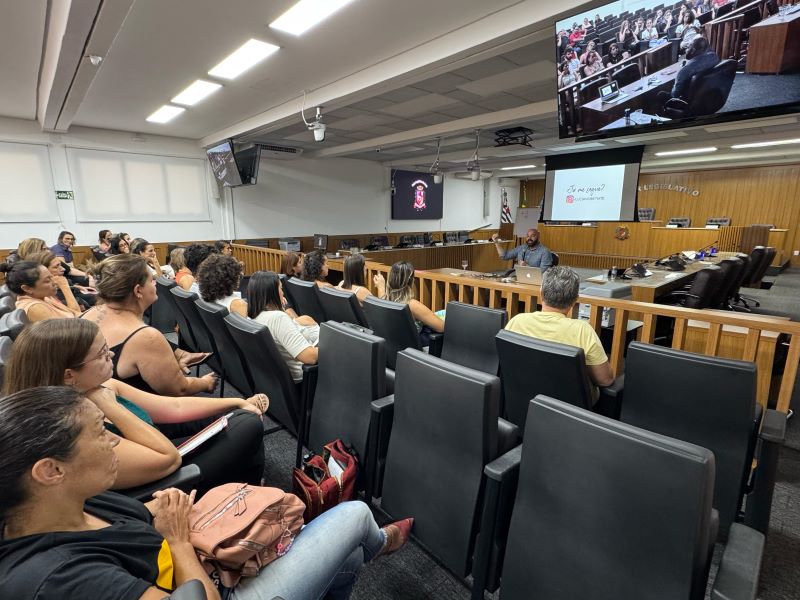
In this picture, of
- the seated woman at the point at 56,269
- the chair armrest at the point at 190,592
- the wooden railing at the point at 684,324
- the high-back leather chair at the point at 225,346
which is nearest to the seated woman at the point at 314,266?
the wooden railing at the point at 684,324

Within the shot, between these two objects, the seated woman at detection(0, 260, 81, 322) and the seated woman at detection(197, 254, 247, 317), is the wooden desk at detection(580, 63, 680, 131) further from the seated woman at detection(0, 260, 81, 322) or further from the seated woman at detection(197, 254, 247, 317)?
the seated woman at detection(0, 260, 81, 322)

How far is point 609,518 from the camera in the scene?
94 centimetres

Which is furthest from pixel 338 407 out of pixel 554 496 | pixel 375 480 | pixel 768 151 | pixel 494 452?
pixel 768 151

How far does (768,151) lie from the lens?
8461 millimetres

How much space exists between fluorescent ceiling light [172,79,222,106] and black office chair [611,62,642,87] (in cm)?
435

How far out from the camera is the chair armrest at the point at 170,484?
111 centimetres

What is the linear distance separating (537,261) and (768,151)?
6949 millimetres

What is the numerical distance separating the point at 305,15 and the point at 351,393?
10.2 ft

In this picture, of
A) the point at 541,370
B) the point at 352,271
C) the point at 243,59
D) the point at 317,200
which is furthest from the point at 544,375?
the point at 317,200

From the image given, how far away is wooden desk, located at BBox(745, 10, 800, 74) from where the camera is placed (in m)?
1.92

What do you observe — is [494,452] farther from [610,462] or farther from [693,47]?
[693,47]

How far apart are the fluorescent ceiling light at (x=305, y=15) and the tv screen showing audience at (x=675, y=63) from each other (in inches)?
67.2

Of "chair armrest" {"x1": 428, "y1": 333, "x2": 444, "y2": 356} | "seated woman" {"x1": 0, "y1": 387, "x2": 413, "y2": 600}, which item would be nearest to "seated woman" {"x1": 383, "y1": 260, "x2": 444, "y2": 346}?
"chair armrest" {"x1": 428, "y1": 333, "x2": 444, "y2": 356}

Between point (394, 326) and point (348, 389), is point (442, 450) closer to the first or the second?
point (348, 389)
